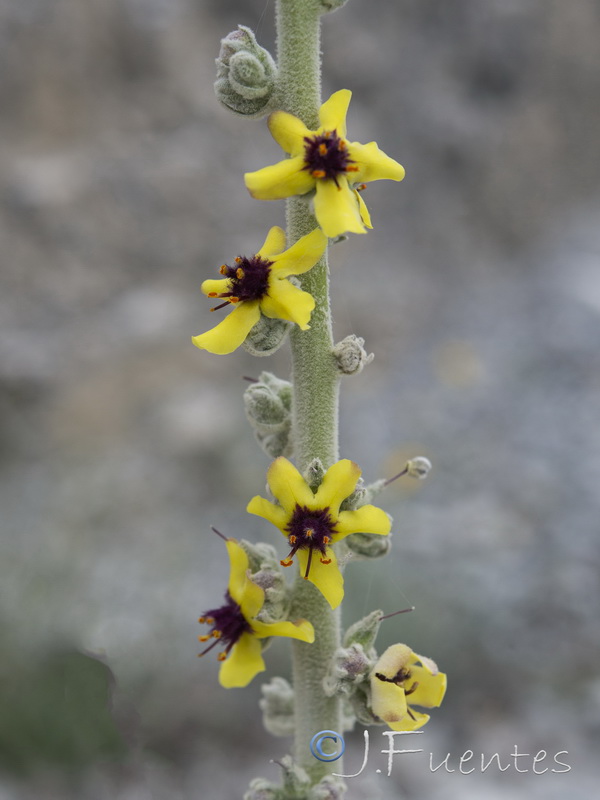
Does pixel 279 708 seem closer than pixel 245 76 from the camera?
No

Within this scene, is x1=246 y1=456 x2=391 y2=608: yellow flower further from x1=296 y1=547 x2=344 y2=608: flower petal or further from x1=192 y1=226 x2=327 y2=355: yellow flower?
Result: x1=192 y1=226 x2=327 y2=355: yellow flower

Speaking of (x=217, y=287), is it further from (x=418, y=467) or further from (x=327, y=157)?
(x=418, y=467)

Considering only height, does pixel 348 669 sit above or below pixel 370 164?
below

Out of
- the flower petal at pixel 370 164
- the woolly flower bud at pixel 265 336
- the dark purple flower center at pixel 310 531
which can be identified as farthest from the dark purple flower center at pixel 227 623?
the flower petal at pixel 370 164

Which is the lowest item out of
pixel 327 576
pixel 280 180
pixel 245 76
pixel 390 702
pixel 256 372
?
pixel 390 702

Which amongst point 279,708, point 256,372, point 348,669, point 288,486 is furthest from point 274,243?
point 256,372

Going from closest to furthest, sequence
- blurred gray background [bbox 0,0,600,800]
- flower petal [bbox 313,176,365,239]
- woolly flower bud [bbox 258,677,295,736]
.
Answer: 1. flower petal [bbox 313,176,365,239]
2. woolly flower bud [bbox 258,677,295,736]
3. blurred gray background [bbox 0,0,600,800]

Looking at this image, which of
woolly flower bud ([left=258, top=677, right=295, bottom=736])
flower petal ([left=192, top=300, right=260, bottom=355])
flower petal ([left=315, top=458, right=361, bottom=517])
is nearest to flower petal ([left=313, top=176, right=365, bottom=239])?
flower petal ([left=192, top=300, right=260, bottom=355])
